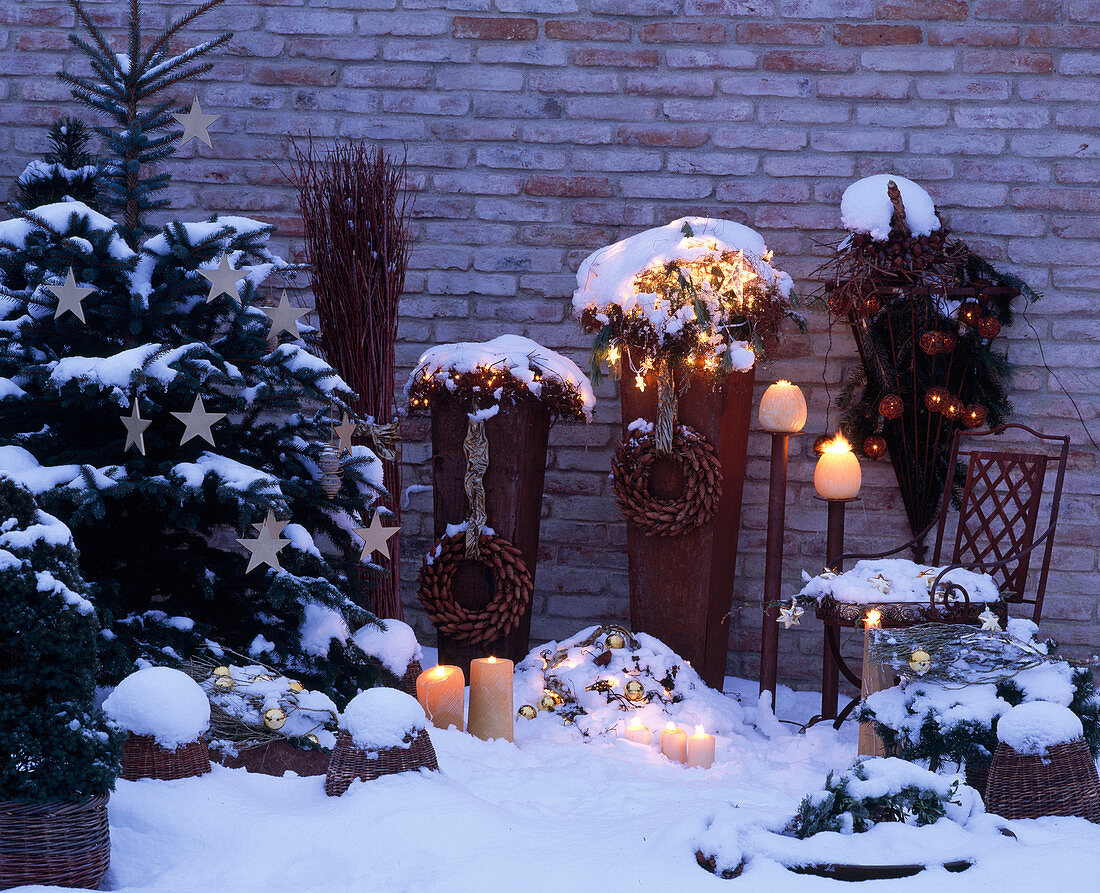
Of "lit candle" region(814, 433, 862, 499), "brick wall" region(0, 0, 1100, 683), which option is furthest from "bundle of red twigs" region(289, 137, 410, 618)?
"lit candle" region(814, 433, 862, 499)

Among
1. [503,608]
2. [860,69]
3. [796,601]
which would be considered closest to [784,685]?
[796,601]

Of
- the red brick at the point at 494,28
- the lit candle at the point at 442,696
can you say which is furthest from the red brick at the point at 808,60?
the lit candle at the point at 442,696

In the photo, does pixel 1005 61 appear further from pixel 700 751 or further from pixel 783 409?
pixel 700 751

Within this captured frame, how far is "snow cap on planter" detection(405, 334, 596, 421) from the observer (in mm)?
2539

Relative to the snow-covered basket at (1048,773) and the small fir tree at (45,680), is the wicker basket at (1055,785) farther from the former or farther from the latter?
the small fir tree at (45,680)

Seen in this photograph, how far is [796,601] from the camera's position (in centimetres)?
242

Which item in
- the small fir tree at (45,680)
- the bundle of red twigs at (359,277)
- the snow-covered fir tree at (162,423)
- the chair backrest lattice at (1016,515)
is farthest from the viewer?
the bundle of red twigs at (359,277)

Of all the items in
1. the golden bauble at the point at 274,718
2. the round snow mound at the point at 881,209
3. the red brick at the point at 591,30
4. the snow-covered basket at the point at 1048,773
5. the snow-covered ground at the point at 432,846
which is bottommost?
the golden bauble at the point at 274,718

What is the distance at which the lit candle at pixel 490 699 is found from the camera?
2.23 meters

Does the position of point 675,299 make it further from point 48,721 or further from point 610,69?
point 48,721

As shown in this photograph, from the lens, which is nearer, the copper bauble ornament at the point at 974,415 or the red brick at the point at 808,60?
the copper bauble ornament at the point at 974,415

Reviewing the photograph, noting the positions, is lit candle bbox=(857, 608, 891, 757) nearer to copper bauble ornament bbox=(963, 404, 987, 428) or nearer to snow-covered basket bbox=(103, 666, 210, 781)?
copper bauble ornament bbox=(963, 404, 987, 428)

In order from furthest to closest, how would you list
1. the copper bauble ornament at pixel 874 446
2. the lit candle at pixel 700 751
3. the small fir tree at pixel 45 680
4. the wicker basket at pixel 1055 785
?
the copper bauble ornament at pixel 874 446, the lit candle at pixel 700 751, the wicker basket at pixel 1055 785, the small fir tree at pixel 45 680

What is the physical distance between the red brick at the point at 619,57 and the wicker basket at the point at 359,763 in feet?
7.50
